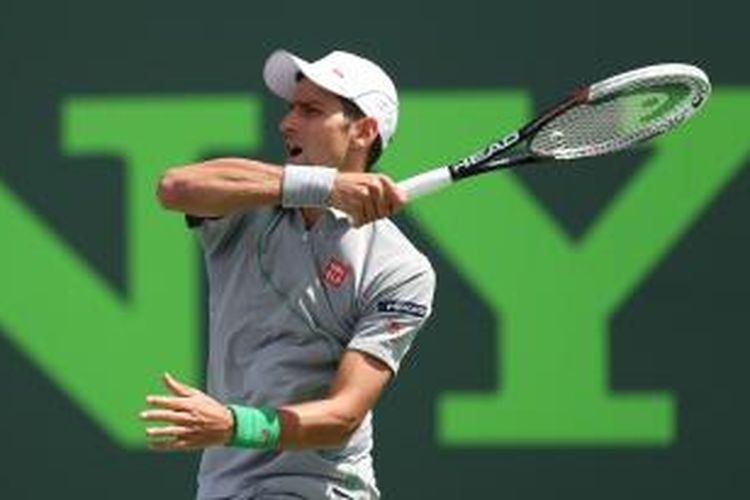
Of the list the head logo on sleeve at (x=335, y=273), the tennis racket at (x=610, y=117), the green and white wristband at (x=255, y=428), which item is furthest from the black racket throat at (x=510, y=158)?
the green and white wristband at (x=255, y=428)

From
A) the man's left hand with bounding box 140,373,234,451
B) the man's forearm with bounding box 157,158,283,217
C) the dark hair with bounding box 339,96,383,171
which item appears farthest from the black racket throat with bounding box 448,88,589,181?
the man's left hand with bounding box 140,373,234,451

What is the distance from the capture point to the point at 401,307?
14.0ft

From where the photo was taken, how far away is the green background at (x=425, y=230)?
19.7ft

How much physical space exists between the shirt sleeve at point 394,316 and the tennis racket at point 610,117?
236 millimetres

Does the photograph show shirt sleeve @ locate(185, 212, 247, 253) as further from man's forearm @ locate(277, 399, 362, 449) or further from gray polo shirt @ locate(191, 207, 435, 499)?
man's forearm @ locate(277, 399, 362, 449)

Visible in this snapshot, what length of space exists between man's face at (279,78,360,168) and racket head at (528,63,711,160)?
386mm

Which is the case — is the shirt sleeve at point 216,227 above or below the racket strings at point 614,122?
below

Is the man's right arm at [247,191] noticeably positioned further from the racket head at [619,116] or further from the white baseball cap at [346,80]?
the racket head at [619,116]

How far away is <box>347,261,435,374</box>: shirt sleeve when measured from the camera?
4203mm

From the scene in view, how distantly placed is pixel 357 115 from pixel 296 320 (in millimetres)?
456

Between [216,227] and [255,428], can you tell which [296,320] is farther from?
[255,428]

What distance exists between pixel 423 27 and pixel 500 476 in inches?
48.8

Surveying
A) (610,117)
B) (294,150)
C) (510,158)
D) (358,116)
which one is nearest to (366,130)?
(358,116)

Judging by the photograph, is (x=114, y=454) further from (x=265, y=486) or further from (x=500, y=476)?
(x=265, y=486)
